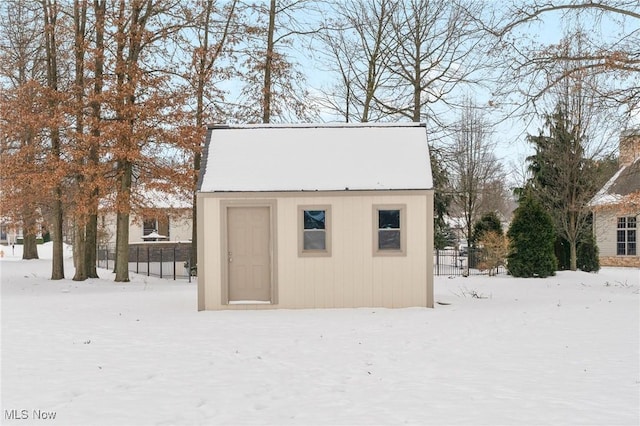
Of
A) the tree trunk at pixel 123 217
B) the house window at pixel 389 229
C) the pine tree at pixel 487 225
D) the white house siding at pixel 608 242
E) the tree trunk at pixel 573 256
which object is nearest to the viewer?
the house window at pixel 389 229

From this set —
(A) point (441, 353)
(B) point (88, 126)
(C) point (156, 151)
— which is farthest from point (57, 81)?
(A) point (441, 353)

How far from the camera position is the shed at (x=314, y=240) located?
13.4 metres

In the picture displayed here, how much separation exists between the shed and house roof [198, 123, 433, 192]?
1.7 inches

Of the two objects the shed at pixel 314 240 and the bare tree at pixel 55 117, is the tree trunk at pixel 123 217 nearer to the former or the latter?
the bare tree at pixel 55 117

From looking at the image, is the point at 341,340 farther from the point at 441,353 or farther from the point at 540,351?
the point at 540,351

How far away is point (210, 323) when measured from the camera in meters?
11.5

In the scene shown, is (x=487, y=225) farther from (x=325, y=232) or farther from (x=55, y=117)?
(x=55, y=117)

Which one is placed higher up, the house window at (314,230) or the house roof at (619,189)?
the house roof at (619,189)

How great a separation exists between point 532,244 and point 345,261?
518 inches

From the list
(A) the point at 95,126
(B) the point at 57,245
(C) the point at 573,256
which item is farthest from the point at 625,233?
(B) the point at 57,245

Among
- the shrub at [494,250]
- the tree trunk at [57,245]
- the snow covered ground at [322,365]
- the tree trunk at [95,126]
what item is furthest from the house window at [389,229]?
the tree trunk at [57,245]

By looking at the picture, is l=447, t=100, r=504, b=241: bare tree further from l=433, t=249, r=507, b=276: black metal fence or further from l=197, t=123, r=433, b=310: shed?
l=197, t=123, r=433, b=310: shed

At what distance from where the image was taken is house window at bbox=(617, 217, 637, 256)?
1272 inches

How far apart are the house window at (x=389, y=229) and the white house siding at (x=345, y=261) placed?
0.12 metres
